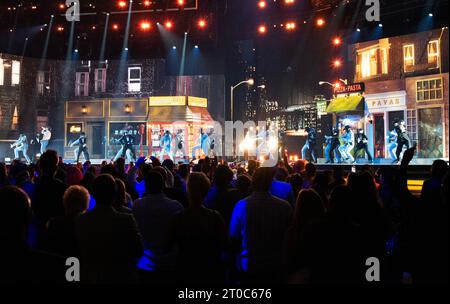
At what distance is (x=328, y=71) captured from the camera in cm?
3059

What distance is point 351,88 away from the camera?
27.7m

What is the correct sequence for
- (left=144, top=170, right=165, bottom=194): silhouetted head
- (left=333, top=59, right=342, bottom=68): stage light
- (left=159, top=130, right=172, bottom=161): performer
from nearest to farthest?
(left=144, top=170, right=165, bottom=194): silhouetted head
(left=159, top=130, right=172, bottom=161): performer
(left=333, top=59, right=342, bottom=68): stage light

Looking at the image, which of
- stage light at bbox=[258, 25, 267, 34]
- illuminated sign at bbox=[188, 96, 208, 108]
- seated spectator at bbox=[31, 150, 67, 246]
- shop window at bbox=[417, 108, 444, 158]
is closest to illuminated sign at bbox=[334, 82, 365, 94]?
shop window at bbox=[417, 108, 444, 158]

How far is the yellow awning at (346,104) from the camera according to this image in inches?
1055

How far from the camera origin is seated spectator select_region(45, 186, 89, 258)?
368 cm

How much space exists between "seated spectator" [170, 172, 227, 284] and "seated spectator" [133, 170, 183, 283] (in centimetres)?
45

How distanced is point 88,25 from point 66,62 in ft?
18.1

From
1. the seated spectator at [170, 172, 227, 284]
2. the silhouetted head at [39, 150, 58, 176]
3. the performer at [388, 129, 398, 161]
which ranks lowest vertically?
the seated spectator at [170, 172, 227, 284]

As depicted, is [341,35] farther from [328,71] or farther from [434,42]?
[434,42]

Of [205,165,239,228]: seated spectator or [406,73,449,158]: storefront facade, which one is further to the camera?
[406,73,449,158]: storefront facade

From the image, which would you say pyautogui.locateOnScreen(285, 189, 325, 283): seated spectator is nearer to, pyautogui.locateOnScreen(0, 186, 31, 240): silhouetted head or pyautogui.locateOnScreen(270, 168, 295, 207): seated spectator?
pyautogui.locateOnScreen(0, 186, 31, 240): silhouetted head

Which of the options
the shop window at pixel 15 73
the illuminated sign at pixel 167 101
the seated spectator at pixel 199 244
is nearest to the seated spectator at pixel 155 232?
the seated spectator at pixel 199 244

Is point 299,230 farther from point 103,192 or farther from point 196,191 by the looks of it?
point 103,192
